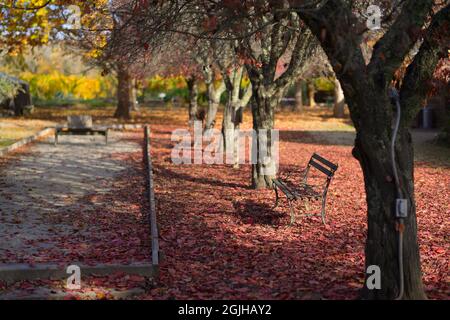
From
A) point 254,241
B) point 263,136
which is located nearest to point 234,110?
point 263,136

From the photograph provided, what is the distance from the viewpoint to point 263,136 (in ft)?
43.9

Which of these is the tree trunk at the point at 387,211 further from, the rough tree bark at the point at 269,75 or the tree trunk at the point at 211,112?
the tree trunk at the point at 211,112

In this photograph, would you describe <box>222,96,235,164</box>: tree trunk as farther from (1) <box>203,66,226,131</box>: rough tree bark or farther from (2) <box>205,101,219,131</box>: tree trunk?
(2) <box>205,101,219,131</box>: tree trunk

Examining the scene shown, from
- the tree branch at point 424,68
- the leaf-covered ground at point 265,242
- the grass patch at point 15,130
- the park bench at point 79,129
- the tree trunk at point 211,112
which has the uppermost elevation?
the tree branch at point 424,68

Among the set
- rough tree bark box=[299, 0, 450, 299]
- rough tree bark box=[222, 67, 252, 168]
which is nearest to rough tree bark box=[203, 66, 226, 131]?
rough tree bark box=[222, 67, 252, 168]

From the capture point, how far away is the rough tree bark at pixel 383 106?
5.85 meters

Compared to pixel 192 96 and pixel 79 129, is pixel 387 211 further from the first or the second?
pixel 192 96

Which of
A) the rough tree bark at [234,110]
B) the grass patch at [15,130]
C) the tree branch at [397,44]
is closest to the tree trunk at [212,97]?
the rough tree bark at [234,110]

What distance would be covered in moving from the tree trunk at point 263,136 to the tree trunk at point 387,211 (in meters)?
7.26

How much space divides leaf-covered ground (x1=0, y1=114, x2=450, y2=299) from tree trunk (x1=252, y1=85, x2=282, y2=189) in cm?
38

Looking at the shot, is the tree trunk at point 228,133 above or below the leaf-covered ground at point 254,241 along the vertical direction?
above

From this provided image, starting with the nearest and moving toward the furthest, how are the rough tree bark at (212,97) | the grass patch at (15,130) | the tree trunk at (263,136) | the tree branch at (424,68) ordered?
the tree branch at (424,68) < the tree trunk at (263,136) < the rough tree bark at (212,97) < the grass patch at (15,130)

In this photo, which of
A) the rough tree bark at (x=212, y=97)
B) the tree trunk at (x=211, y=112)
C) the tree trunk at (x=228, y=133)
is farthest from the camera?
the tree trunk at (x=211, y=112)

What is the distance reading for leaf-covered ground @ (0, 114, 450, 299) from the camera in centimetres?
685
